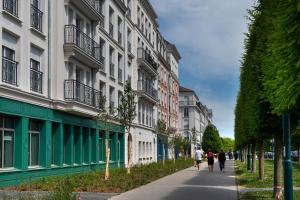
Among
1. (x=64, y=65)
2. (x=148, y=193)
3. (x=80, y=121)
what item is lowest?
(x=148, y=193)

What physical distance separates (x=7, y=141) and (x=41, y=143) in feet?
10.7

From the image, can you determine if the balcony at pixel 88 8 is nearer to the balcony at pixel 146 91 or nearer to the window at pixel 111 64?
the window at pixel 111 64

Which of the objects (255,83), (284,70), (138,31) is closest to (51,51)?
(255,83)

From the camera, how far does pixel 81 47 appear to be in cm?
2811

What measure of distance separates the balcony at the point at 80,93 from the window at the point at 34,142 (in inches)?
112

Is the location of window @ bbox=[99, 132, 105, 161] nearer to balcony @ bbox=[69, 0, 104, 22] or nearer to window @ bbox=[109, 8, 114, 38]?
window @ bbox=[109, 8, 114, 38]

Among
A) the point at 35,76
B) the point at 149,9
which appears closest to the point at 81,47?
the point at 35,76

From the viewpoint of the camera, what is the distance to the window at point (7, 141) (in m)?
19.8

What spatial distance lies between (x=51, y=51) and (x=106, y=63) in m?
10.9

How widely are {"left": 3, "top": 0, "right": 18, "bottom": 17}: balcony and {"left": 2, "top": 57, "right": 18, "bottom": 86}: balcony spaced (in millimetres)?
1965

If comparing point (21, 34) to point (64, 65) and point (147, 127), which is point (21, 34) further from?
point (147, 127)

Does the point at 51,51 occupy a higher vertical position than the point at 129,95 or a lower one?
higher

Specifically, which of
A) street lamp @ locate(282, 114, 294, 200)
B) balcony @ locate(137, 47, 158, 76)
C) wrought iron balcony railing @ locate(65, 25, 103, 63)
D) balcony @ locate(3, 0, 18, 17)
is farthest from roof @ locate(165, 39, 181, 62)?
street lamp @ locate(282, 114, 294, 200)

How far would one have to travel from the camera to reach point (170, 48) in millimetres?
76750
